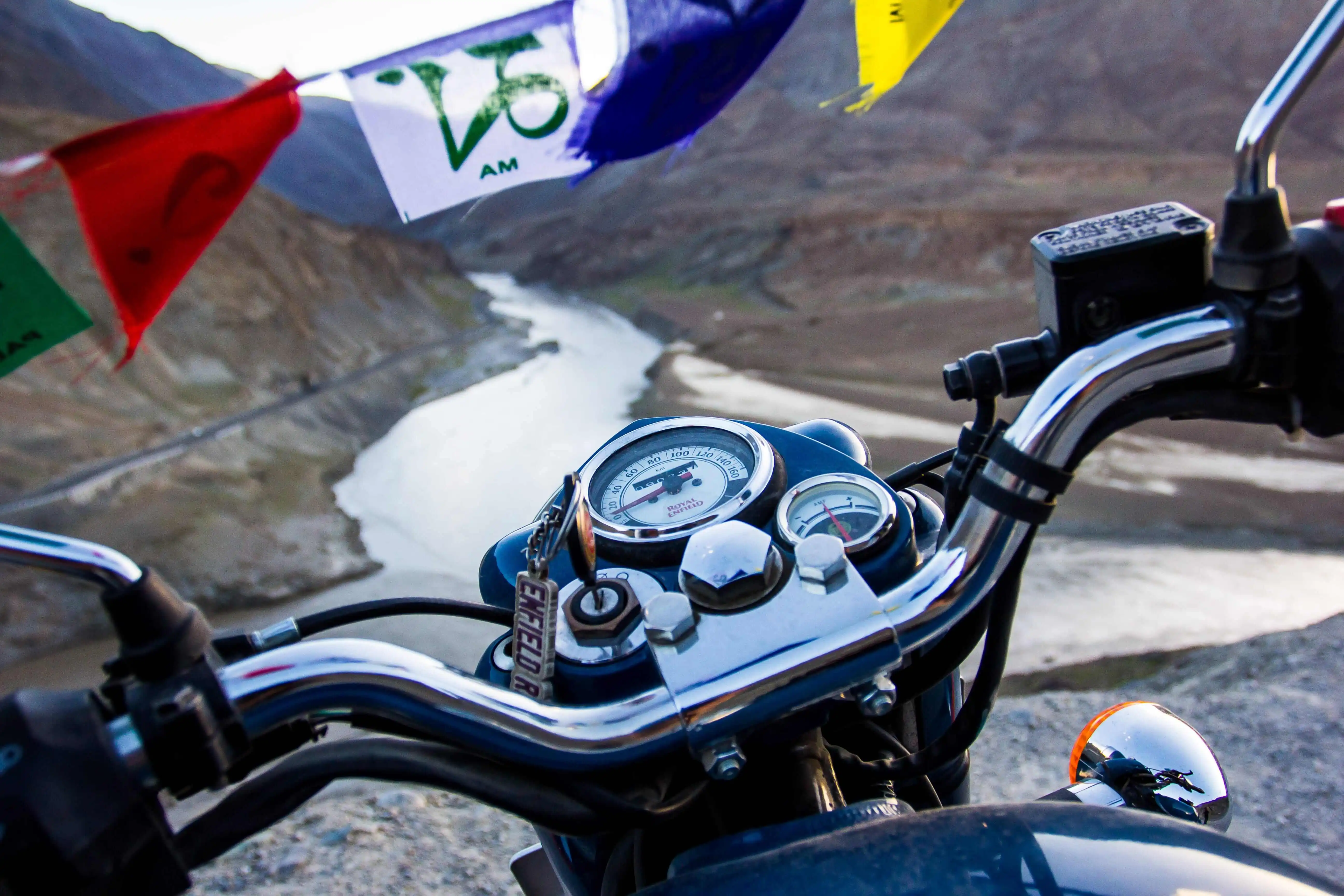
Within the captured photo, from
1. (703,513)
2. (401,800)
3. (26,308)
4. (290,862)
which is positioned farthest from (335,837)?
(703,513)

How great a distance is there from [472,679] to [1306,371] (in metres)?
0.84

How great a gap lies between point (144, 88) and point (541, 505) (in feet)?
138

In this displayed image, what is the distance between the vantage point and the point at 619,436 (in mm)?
1397

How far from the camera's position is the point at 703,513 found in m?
1.18

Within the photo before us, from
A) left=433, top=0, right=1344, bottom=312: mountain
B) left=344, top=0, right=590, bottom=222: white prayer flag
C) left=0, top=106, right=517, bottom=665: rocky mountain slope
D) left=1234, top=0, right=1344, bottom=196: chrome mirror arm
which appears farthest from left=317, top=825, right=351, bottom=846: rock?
left=433, top=0, right=1344, bottom=312: mountain

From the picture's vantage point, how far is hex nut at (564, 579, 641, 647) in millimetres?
991

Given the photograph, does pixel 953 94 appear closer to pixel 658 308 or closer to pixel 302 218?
pixel 658 308

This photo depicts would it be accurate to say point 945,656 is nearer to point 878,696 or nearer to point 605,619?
point 878,696

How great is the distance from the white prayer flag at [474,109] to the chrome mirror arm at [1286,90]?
1.83m

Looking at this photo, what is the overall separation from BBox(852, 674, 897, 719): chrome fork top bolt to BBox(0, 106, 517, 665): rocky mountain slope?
6.70 feet

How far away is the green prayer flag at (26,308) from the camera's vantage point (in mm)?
1147

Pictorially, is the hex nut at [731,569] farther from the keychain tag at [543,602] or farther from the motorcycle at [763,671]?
the keychain tag at [543,602]

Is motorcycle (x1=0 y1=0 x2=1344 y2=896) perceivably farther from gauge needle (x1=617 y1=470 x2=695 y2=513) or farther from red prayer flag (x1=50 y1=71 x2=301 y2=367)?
red prayer flag (x1=50 y1=71 x2=301 y2=367)

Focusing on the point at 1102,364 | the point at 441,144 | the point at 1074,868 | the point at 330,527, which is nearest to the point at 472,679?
the point at 1074,868
